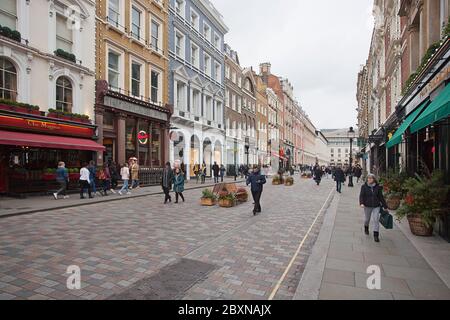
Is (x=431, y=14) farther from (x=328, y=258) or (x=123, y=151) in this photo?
(x=123, y=151)

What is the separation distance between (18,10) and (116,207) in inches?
429

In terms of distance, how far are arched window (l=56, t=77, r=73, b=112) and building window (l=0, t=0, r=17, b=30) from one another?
10.6 ft

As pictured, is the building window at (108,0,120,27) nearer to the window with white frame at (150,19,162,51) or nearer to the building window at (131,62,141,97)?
the building window at (131,62,141,97)

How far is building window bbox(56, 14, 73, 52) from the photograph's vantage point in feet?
53.2

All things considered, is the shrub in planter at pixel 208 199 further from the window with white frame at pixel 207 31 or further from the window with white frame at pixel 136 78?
the window with white frame at pixel 207 31

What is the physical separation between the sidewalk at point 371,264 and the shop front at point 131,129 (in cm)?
1545

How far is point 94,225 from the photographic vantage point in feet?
26.5

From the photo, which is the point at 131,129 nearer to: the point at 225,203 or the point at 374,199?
the point at 225,203

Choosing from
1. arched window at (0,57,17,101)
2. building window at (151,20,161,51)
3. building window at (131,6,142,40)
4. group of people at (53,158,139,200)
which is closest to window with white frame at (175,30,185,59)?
building window at (151,20,161,51)

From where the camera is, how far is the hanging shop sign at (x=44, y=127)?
1305 cm

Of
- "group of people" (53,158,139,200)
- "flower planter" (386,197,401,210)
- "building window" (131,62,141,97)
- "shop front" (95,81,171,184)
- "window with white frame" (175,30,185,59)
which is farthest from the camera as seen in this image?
"window with white frame" (175,30,185,59)

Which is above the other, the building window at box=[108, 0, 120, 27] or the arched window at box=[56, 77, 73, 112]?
the building window at box=[108, 0, 120, 27]

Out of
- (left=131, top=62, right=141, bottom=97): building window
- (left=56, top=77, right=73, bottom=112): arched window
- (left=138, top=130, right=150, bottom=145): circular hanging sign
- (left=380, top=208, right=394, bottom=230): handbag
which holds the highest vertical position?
(left=131, top=62, right=141, bottom=97): building window
